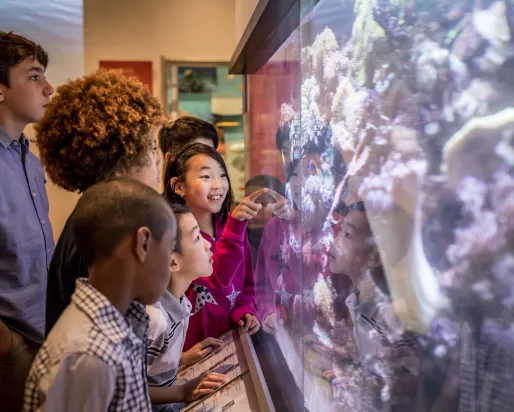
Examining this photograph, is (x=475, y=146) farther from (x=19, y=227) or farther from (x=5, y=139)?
(x=5, y=139)

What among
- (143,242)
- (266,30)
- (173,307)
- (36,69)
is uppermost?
(266,30)

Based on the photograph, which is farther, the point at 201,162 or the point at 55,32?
the point at 55,32

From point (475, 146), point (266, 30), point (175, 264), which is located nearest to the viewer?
point (475, 146)

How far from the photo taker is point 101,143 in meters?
1.13

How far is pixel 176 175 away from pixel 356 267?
1084mm

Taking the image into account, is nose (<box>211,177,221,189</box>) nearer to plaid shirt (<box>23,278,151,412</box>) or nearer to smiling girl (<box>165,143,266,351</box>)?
smiling girl (<box>165,143,266,351</box>)

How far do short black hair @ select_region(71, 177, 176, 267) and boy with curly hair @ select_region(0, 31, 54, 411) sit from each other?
30.2 inches

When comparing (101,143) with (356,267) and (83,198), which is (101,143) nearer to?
(83,198)

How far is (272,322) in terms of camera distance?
177cm

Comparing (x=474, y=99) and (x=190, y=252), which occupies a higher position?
(x=474, y=99)

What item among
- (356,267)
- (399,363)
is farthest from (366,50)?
(399,363)

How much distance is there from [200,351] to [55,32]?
2.79 meters

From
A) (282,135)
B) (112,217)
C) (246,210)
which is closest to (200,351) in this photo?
(246,210)

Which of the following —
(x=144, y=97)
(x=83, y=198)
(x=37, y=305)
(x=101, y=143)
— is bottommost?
(x=37, y=305)
